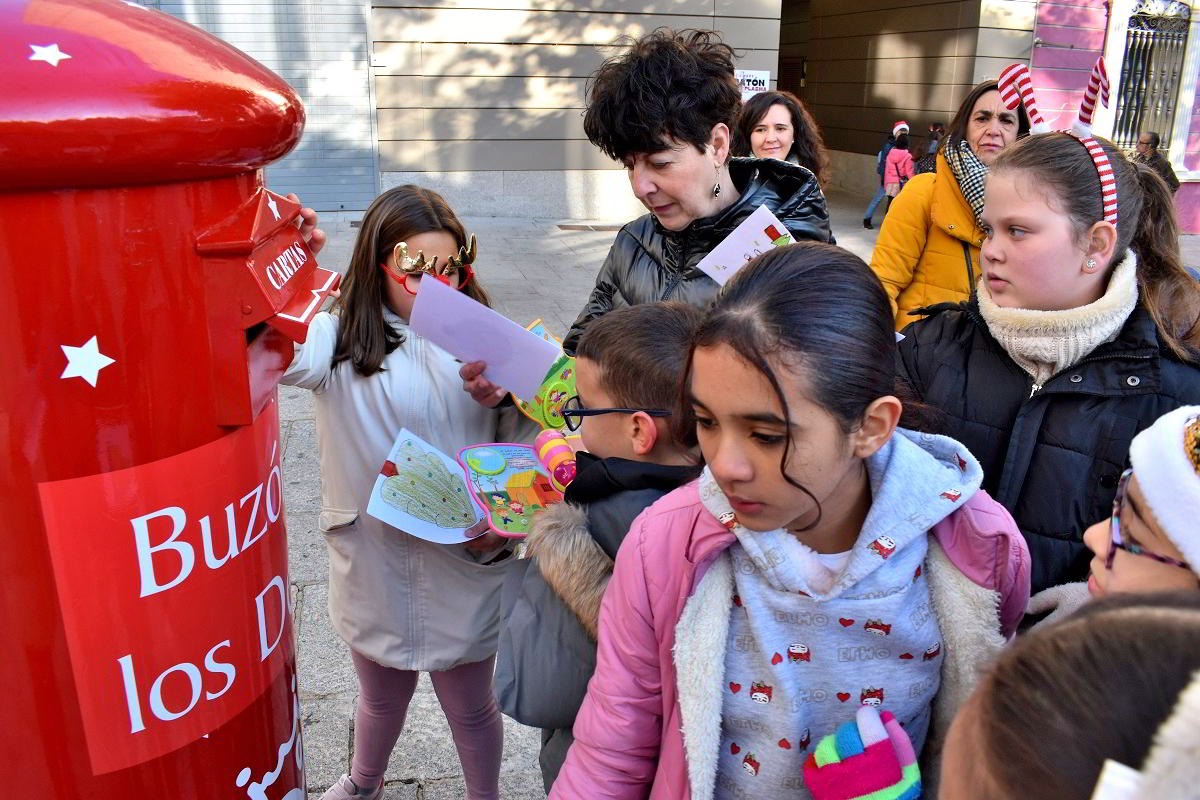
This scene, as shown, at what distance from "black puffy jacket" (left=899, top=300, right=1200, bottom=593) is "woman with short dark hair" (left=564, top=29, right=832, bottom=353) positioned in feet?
2.31

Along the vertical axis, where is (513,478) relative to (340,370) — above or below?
below

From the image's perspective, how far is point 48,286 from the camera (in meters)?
1.21

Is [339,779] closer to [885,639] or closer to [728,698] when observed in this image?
[728,698]

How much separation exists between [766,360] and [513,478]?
3.06 ft

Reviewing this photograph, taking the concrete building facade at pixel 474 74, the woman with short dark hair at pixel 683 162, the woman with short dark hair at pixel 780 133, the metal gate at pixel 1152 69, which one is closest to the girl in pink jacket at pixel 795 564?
the woman with short dark hair at pixel 683 162

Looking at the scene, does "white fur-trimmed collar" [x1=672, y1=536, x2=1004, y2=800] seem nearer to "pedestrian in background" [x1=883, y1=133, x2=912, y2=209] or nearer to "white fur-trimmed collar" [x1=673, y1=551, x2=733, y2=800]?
"white fur-trimmed collar" [x1=673, y1=551, x2=733, y2=800]

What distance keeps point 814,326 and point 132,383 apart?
0.90m

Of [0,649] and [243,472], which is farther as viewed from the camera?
[243,472]

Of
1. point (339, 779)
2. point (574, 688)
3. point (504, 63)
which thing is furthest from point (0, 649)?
point (504, 63)

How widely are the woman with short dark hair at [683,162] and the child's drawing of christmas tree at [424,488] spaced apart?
0.50 meters

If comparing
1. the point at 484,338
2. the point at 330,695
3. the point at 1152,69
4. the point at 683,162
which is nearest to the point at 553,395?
the point at 484,338

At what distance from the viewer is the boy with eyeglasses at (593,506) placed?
1.60 meters

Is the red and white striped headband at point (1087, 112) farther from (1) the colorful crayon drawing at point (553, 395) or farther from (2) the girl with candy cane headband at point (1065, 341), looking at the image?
(1) the colorful crayon drawing at point (553, 395)

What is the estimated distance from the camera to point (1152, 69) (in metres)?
14.4
